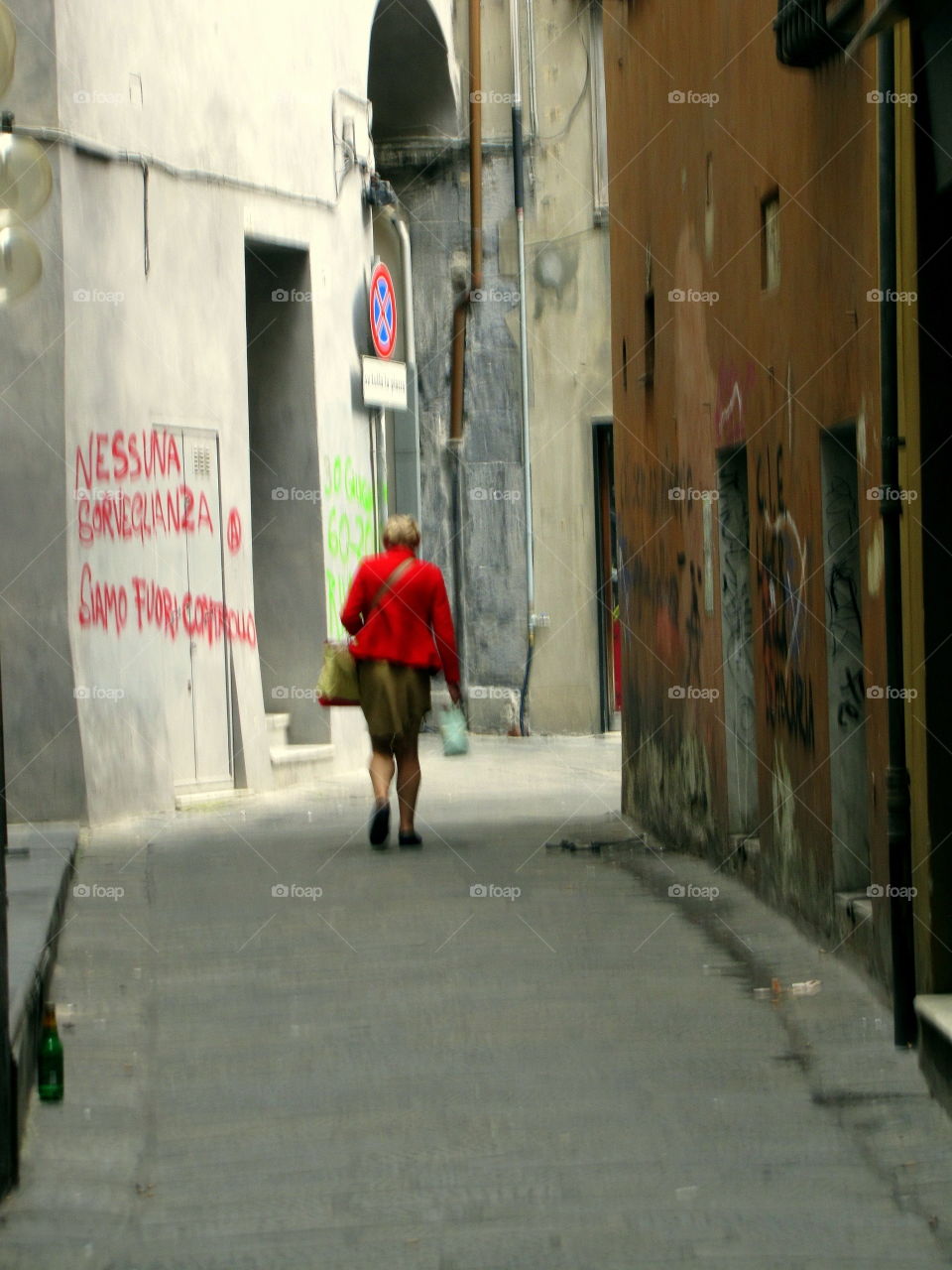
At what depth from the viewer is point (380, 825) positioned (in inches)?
465

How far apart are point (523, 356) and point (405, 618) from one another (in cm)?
1004

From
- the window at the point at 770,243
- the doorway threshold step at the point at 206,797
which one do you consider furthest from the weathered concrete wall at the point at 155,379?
the window at the point at 770,243

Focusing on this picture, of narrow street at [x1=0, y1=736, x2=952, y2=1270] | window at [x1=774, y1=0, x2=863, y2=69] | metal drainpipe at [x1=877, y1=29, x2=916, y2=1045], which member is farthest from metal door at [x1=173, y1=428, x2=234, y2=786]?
metal drainpipe at [x1=877, y1=29, x2=916, y2=1045]

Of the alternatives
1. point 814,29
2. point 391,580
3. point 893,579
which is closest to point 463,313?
point 391,580

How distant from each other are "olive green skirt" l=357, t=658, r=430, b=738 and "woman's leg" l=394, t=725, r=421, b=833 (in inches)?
2.3

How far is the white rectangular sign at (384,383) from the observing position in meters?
18.0

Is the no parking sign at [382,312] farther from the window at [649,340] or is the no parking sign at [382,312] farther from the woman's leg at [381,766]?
the woman's leg at [381,766]

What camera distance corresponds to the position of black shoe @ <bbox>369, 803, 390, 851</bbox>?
11.8m

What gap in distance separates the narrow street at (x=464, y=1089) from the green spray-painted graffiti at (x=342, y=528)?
6.37m

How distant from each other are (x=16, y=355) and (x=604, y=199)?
9.65m

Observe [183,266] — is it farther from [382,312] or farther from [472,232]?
[472,232]

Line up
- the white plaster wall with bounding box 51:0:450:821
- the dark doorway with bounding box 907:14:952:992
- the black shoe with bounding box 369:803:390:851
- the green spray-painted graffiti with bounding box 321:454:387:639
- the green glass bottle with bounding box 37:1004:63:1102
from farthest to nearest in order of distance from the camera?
the green spray-painted graffiti with bounding box 321:454:387:639 < the white plaster wall with bounding box 51:0:450:821 < the black shoe with bounding box 369:803:390:851 < the dark doorway with bounding box 907:14:952:992 < the green glass bottle with bounding box 37:1004:63:1102

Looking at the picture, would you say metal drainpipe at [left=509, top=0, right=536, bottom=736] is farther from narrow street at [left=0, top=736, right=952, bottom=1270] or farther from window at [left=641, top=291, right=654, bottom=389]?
narrow street at [left=0, top=736, right=952, bottom=1270]

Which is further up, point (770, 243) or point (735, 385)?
point (770, 243)
